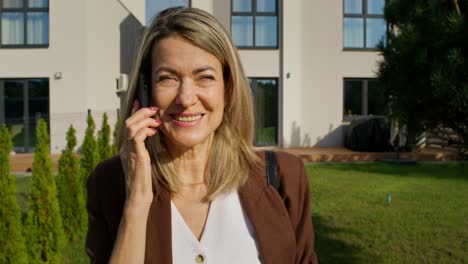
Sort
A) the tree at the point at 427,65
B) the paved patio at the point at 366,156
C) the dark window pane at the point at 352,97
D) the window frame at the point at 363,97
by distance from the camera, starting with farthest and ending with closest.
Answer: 1. the dark window pane at the point at 352,97
2. the window frame at the point at 363,97
3. the paved patio at the point at 366,156
4. the tree at the point at 427,65

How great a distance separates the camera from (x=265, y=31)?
18.7 meters

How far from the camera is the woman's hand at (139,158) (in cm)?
183

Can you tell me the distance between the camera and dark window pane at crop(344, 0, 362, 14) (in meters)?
19.0

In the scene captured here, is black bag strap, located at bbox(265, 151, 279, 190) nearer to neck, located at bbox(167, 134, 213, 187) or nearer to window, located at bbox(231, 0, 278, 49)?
neck, located at bbox(167, 134, 213, 187)

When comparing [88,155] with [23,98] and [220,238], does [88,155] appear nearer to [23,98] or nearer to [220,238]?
[220,238]

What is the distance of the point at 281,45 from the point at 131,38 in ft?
22.0

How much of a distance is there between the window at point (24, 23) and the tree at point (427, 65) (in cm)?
1459

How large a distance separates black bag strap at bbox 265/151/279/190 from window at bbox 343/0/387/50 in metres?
17.6

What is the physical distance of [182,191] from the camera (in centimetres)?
209

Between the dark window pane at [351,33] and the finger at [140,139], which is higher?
the dark window pane at [351,33]

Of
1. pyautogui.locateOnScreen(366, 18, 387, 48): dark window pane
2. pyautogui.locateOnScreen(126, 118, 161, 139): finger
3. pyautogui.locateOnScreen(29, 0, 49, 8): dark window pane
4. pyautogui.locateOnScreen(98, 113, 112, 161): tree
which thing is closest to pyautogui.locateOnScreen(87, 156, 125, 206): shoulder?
pyautogui.locateOnScreen(126, 118, 161, 139): finger

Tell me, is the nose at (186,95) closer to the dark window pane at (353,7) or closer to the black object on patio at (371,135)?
the black object on patio at (371,135)

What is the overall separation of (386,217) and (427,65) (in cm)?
491

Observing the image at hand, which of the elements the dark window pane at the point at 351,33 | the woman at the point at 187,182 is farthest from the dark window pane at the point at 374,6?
the woman at the point at 187,182
